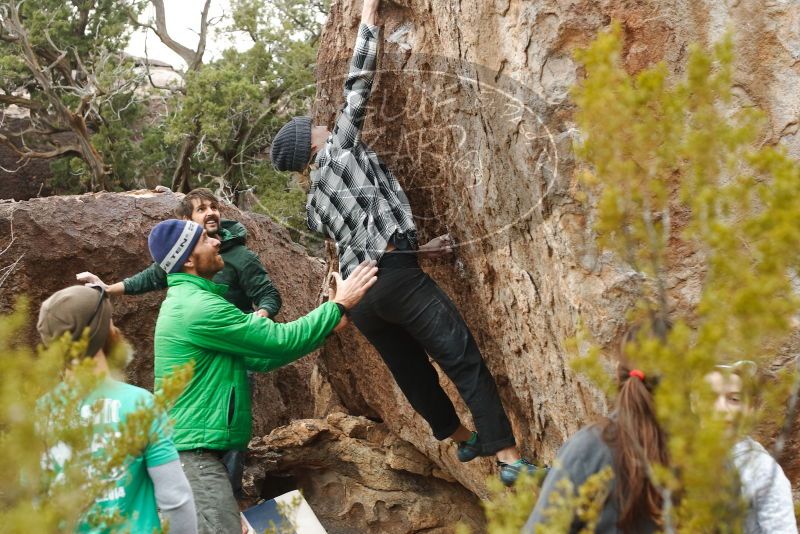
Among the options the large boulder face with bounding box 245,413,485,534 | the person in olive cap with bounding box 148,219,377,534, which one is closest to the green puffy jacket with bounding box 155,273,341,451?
the person in olive cap with bounding box 148,219,377,534

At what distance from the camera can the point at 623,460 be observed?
242 cm

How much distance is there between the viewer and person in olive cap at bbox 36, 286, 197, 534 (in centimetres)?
268

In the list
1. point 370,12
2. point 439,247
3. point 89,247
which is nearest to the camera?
point 370,12

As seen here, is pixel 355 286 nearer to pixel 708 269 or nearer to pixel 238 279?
pixel 238 279

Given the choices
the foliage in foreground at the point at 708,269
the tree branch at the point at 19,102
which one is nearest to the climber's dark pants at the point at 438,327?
the foliage in foreground at the point at 708,269

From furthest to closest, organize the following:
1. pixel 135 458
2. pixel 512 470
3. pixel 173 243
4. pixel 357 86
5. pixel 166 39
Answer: pixel 166 39
pixel 357 86
pixel 512 470
pixel 173 243
pixel 135 458

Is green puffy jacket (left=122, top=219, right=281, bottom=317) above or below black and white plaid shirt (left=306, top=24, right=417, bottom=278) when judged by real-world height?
below

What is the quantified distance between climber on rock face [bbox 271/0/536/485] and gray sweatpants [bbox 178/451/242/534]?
1.04 meters

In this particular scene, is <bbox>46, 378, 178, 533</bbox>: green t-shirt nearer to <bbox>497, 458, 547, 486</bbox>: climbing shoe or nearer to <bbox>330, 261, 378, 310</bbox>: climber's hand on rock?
<bbox>330, 261, 378, 310</bbox>: climber's hand on rock

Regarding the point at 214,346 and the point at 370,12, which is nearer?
the point at 214,346

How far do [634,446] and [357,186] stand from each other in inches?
91.2

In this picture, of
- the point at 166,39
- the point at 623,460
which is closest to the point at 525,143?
the point at 623,460

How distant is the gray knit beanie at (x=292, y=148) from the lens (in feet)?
14.6

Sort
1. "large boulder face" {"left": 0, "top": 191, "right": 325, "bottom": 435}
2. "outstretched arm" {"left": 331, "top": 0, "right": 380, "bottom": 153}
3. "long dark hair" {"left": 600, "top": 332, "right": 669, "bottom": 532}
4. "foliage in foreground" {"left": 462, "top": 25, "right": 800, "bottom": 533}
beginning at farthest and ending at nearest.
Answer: "large boulder face" {"left": 0, "top": 191, "right": 325, "bottom": 435}, "outstretched arm" {"left": 331, "top": 0, "right": 380, "bottom": 153}, "long dark hair" {"left": 600, "top": 332, "right": 669, "bottom": 532}, "foliage in foreground" {"left": 462, "top": 25, "right": 800, "bottom": 533}
